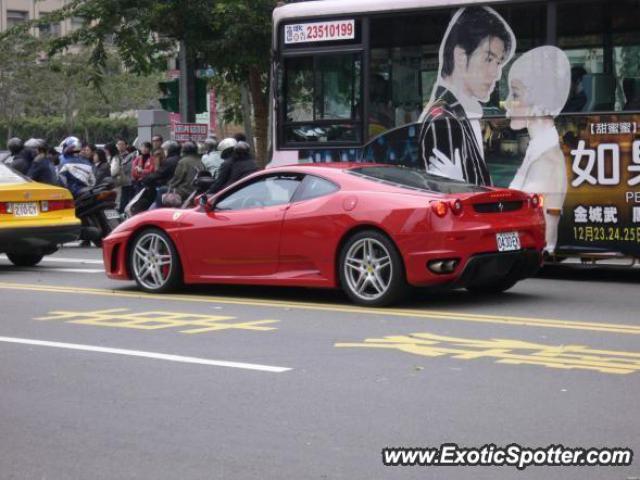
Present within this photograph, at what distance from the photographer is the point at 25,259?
16.6m

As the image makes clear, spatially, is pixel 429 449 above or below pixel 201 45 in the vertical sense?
below

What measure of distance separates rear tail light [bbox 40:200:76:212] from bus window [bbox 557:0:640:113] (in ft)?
21.9

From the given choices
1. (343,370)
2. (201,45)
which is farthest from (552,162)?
(201,45)

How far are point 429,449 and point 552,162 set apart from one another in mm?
7895

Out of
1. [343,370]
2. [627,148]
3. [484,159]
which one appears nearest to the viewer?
[343,370]

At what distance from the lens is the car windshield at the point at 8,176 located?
1563 centimetres

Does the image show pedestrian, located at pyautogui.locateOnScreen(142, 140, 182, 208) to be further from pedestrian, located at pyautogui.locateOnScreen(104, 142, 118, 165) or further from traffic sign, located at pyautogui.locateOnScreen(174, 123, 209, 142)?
traffic sign, located at pyautogui.locateOnScreen(174, 123, 209, 142)

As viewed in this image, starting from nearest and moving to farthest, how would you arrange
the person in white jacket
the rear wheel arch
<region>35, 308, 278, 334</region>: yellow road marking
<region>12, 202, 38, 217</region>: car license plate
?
<region>35, 308, 278, 334</region>: yellow road marking < the rear wheel arch < the person in white jacket < <region>12, 202, 38, 217</region>: car license plate

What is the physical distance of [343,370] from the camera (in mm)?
8008

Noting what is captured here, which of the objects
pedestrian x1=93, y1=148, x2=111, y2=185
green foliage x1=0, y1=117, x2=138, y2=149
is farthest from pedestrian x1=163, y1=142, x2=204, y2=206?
green foliage x1=0, y1=117, x2=138, y2=149

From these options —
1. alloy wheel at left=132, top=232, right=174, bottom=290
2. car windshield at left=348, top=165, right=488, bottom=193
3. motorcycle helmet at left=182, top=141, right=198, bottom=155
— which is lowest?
alloy wheel at left=132, top=232, right=174, bottom=290

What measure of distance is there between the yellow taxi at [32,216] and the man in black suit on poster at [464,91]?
16.1 ft

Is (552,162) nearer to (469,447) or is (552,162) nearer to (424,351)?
(424,351)

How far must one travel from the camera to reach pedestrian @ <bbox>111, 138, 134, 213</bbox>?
71.0 feet
